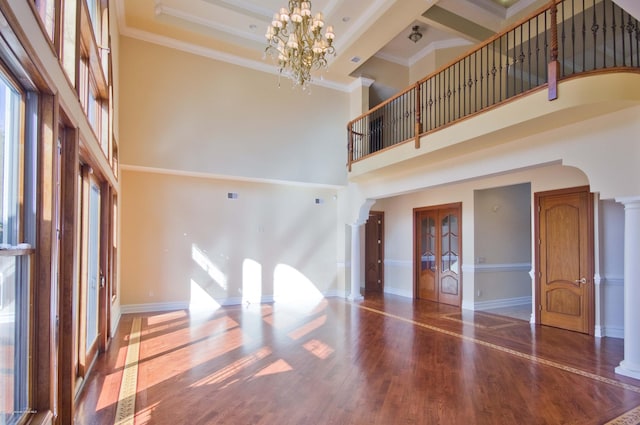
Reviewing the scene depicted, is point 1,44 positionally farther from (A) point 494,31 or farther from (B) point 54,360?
(A) point 494,31

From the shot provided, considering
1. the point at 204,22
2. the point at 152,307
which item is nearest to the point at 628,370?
the point at 152,307

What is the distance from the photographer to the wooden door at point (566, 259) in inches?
229

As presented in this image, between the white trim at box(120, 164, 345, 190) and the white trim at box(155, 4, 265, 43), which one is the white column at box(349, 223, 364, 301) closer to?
the white trim at box(120, 164, 345, 190)

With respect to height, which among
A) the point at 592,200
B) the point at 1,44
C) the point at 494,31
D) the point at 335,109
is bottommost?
the point at 592,200

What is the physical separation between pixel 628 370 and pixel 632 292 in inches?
34.0

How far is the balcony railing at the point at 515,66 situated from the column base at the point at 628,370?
3.14 metres

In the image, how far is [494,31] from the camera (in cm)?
747

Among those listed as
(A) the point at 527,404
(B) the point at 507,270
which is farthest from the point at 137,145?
(B) the point at 507,270

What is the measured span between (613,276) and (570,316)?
0.93m

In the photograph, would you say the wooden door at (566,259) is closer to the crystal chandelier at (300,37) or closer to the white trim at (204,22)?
the crystal chandelier at (300,37)

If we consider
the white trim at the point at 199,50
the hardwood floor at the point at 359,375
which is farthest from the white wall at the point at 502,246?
the white trim at the point at 199,50

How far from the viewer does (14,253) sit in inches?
68.9

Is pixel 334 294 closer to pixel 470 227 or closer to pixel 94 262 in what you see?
pixel 470 227

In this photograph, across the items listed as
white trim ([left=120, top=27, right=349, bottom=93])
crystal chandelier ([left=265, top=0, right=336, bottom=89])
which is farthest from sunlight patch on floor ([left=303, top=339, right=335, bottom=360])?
white trim ([left=120, top=27, right=349, bottom=93])
